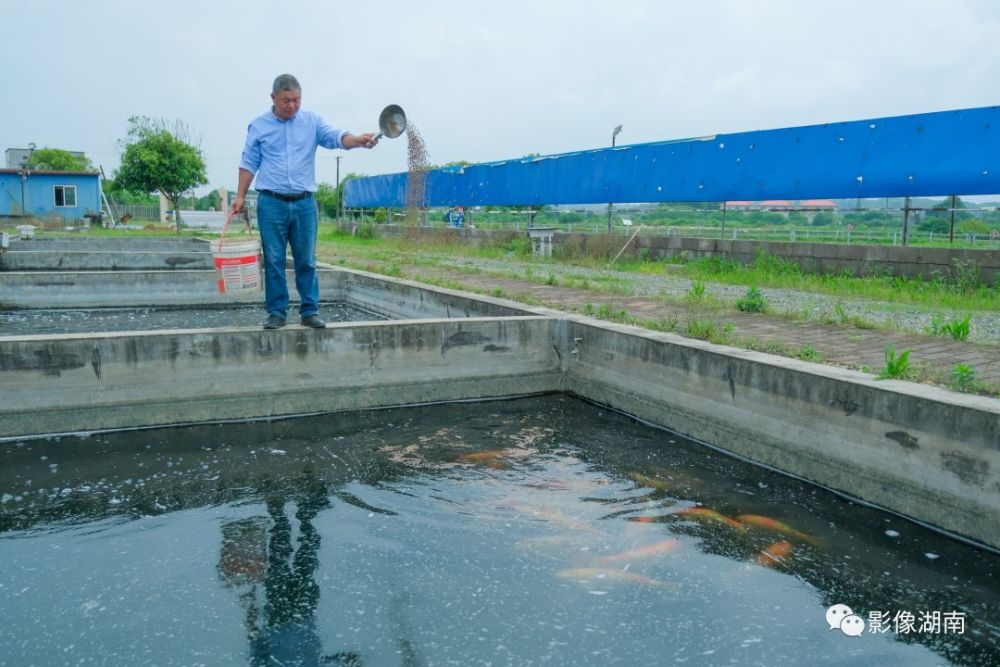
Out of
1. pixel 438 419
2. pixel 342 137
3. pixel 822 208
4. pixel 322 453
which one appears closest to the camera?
pixel 322 453

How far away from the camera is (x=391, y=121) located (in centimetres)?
614

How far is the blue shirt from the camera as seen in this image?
5895mm

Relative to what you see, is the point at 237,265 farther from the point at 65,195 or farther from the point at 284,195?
the point at 65,195

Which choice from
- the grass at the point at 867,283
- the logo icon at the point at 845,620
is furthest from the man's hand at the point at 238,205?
the grass at the point at 867,283

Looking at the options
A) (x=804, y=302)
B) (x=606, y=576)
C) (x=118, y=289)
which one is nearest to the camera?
(x=606, y=576)

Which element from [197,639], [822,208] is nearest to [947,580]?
[197,639]

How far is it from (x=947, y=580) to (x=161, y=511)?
4262mm

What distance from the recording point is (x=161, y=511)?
4.58 metres

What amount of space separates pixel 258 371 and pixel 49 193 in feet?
140

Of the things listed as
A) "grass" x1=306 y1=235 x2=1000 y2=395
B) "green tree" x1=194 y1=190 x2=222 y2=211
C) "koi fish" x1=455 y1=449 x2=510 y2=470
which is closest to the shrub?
"grass" x1=306 y1=235 x2=1000 y2=395

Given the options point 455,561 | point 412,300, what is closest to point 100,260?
point 412,300

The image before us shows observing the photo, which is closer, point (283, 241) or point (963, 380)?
point (963, 380)

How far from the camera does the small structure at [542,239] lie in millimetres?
18000

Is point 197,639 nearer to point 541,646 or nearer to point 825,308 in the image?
point 541,646
